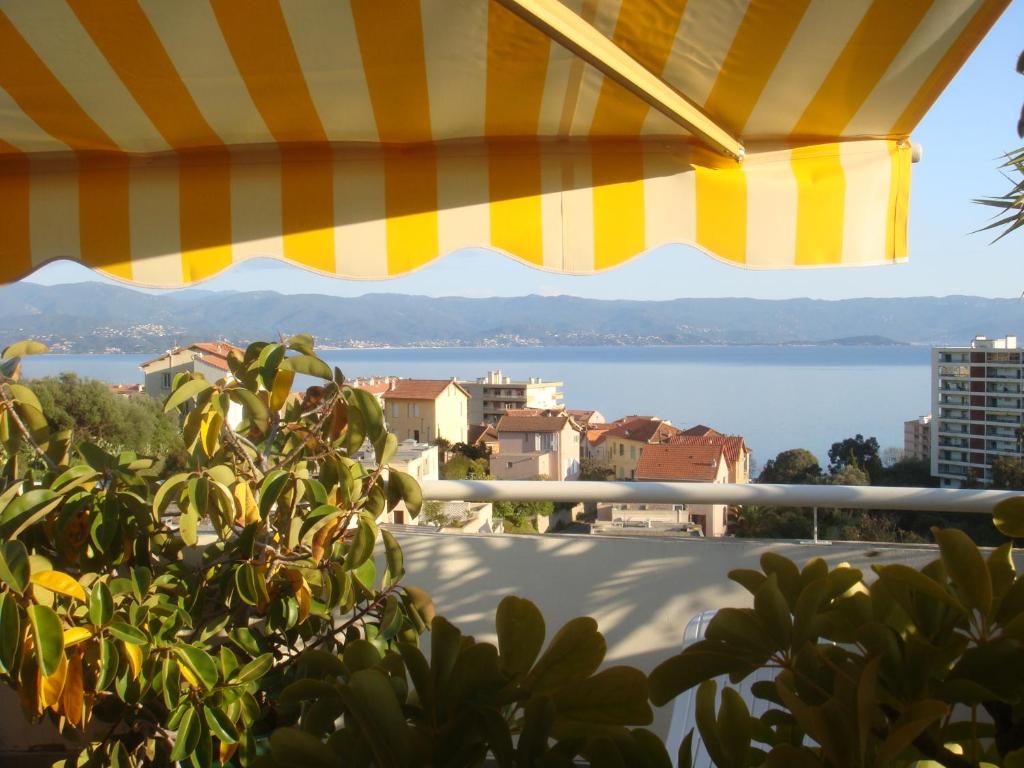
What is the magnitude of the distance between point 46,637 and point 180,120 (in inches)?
56.7

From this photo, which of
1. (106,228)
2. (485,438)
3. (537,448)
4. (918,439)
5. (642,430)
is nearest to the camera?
(106,228)

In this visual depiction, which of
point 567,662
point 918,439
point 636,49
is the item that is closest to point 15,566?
point 567,662

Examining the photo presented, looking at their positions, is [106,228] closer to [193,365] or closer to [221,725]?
[193,365]

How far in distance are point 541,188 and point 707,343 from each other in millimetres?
4764

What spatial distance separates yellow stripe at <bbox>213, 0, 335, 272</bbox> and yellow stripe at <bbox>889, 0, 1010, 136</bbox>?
1541 millimetres

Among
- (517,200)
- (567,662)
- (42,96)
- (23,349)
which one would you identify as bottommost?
(567,662)

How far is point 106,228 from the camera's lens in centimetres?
237

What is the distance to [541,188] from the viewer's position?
7.39 ft

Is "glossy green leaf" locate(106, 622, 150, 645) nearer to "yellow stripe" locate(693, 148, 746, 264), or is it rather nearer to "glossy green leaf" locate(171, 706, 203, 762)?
"glossy green leaf" locate(171, 706, 203, 762)

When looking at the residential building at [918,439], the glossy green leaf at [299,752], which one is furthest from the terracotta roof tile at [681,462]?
the residential building at [918,439]

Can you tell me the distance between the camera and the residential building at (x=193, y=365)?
6.48 feet

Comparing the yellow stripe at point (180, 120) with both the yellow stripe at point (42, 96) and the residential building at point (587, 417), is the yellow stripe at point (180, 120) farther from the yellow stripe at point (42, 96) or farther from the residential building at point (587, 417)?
the residential building at point (587, 417)

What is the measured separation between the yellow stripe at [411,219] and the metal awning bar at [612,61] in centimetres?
67

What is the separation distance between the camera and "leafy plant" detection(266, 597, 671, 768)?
0.48 m
